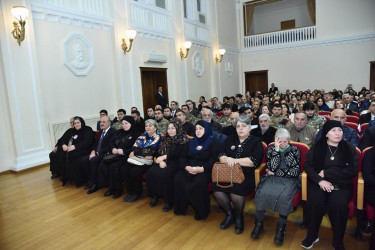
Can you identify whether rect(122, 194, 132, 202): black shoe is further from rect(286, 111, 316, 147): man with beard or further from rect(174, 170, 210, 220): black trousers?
rect(286, 111, 316, 147): man with beard

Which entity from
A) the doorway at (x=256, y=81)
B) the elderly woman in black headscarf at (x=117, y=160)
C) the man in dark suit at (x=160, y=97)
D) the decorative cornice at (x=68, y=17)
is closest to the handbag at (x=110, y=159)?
the elderly woman in black headscarf at (x=117, y=160)

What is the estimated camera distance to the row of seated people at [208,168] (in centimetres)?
236

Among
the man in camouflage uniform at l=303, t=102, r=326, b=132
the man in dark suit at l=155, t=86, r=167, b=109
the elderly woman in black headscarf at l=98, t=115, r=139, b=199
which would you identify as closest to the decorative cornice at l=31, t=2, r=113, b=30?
the man in dark suit at l=155, t=86, r=167, b=109

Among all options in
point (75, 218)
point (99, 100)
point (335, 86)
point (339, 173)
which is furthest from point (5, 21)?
point (335, 86)

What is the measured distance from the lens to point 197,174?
301cm

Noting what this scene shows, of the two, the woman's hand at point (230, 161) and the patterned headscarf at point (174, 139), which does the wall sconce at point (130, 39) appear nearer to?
the patterned headscarf at point (174, 139)

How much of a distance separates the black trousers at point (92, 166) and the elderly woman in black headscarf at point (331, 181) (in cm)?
291

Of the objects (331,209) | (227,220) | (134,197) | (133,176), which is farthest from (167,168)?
(331,209)

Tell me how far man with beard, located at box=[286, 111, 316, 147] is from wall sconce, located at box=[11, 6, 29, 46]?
4773 mm

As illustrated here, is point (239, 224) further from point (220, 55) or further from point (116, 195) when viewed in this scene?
point (220, 55)

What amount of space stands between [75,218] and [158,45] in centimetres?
618

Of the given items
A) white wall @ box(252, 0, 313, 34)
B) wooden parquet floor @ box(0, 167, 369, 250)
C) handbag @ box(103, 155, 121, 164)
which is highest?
white wall @ box(252, 0, 313, 34)

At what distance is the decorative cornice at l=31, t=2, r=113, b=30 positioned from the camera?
206 inches

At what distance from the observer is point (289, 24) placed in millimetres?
13391
